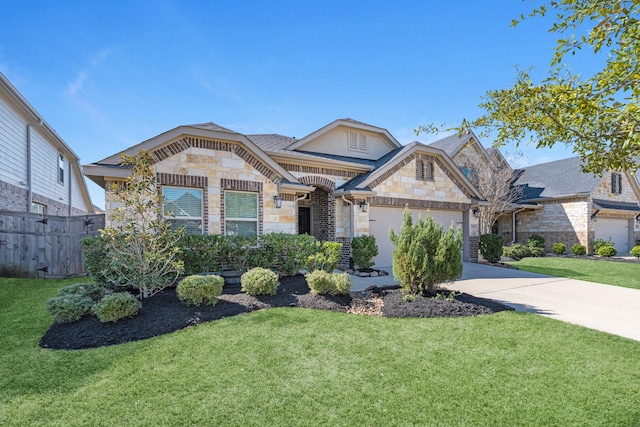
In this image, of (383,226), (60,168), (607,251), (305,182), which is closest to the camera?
(305,182)

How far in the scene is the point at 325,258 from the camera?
27.1 feet

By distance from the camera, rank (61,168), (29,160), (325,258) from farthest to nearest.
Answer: (61,168) < (29,160) < (325,258)

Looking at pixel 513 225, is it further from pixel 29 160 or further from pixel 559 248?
pixel 29 160

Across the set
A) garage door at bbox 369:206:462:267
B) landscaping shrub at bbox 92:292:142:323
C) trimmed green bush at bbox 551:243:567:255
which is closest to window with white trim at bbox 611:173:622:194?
trimmed green bush at bbox 551:243:567:255

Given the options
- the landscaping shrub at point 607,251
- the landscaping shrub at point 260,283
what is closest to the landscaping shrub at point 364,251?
the landscaping shrub at point 260,283

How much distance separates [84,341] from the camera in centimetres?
440

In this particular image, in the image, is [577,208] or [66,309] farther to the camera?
[577,208]

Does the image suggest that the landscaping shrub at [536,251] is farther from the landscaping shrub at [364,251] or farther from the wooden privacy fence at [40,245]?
the wooden privacy fence at [40,245]

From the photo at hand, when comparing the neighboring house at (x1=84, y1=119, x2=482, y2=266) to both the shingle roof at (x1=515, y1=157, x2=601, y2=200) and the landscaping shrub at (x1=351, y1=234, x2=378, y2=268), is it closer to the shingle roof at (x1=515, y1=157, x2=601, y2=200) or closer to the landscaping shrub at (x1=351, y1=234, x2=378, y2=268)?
the landscaping shrub at (x1=351, y1=234, x2=378, y2=268)

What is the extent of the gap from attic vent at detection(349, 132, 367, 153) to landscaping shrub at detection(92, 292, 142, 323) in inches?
450

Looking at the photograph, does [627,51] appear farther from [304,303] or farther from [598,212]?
[598,212]

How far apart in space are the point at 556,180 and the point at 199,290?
78.8 ft

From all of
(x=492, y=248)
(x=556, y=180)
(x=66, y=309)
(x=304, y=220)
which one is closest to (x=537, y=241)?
(x=556, y=180)

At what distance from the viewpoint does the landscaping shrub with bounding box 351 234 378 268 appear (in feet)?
35.3
